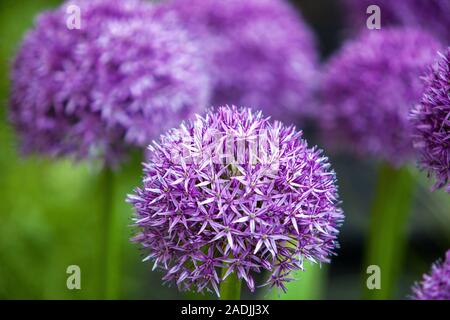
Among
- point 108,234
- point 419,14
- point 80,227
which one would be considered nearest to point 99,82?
point 108,234

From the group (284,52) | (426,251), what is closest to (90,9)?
(284,52)

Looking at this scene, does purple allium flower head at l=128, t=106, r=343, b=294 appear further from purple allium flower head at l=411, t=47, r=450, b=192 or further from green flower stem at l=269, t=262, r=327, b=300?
green flower stem at l=269, t=262, r=327, b=300

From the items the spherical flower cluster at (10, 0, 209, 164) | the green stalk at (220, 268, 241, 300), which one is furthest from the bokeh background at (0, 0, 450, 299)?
the green stalk at (220, 268, 241, 300)

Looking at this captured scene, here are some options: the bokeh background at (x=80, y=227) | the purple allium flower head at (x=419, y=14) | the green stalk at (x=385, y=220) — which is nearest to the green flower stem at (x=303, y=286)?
the green stalk at (x=385, y=220)

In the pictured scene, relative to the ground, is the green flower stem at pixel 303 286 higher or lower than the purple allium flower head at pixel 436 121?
lower

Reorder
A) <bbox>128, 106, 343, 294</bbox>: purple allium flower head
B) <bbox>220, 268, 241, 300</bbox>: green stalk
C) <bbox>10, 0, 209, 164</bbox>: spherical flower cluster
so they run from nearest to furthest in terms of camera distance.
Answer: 1. <bbox>128, 106, 343, 294</bbox>: purple allium flower head
2. <bbox>220, 268, 241, 300</bbox>: green stalk
3. <bbox>10, 0, 209, 164</bbox>: spherical flower cluster

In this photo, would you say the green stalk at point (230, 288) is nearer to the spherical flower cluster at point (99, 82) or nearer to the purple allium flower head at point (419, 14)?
the spherical flower cluster at point (99, 82)
